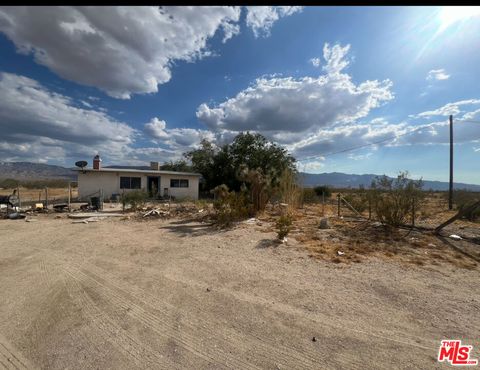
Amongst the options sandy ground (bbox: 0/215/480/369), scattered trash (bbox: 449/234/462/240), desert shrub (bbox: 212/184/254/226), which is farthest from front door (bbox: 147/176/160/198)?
scattered trash (bbox: 449/234/462/240)

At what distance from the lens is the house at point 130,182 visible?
63.9ft

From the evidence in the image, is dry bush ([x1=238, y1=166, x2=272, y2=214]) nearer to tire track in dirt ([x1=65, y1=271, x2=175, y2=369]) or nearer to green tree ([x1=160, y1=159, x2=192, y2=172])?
tire track in dirt ([x1=65, y1=271, x2=175, y2=369])

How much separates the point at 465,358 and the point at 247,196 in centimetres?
936

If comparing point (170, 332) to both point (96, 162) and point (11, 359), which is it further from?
point (96, 162)

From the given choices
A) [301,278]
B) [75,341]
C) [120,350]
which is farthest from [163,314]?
[301,278]

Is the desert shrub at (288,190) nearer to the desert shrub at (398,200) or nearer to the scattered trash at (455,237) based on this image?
the desert shrub at (398,200)

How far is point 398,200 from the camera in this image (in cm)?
815

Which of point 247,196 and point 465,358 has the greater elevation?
point 247,196

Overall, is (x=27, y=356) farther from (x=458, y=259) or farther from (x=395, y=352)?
(x=458, y=259)

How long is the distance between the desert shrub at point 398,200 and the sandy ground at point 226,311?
3453 mm

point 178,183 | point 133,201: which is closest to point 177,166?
point 178,183

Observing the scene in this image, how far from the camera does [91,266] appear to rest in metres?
4.93

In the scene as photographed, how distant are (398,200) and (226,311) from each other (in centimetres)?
743

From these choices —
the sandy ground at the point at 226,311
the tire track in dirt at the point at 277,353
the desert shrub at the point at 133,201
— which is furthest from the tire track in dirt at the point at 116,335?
the desert shrub at the point at 133,201
